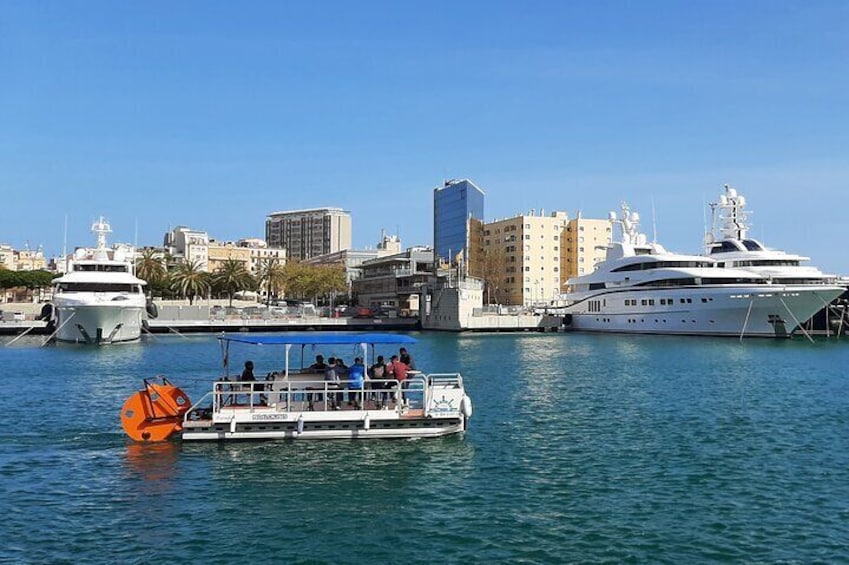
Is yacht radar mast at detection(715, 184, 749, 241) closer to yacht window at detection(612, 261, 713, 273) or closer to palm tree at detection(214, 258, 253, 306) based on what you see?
yacht window at detection(612, 261, 713, 273)

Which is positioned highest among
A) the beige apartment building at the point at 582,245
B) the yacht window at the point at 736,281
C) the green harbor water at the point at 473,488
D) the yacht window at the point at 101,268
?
the beige apartment building at the point at 582,245

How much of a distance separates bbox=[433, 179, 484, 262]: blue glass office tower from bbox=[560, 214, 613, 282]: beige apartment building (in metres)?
19.4

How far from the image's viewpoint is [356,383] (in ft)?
79.0

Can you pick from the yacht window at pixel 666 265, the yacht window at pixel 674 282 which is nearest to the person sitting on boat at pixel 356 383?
the yacht window at pixel 674 282

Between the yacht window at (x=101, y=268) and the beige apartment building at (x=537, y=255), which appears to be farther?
the beige apartment building at (x=537, y=255)

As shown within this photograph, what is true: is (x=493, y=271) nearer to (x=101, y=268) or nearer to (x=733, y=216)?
(x=733, y=216)

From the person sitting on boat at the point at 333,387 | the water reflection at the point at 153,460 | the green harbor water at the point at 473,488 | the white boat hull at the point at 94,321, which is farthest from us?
the white boat hull at the point at 94,321

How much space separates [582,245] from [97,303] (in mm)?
101388

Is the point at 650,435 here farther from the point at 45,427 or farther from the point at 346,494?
the point at 45,427

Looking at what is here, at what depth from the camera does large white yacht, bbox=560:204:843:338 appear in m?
77.4

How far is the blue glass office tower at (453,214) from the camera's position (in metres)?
145

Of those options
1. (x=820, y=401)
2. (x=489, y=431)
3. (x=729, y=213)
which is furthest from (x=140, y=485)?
(x=729, y=213)

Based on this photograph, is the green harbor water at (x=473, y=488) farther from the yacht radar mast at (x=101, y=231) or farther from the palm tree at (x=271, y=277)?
the palm tree at (x=271, y=277)

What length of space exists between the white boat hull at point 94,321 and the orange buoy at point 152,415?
51300 mm
